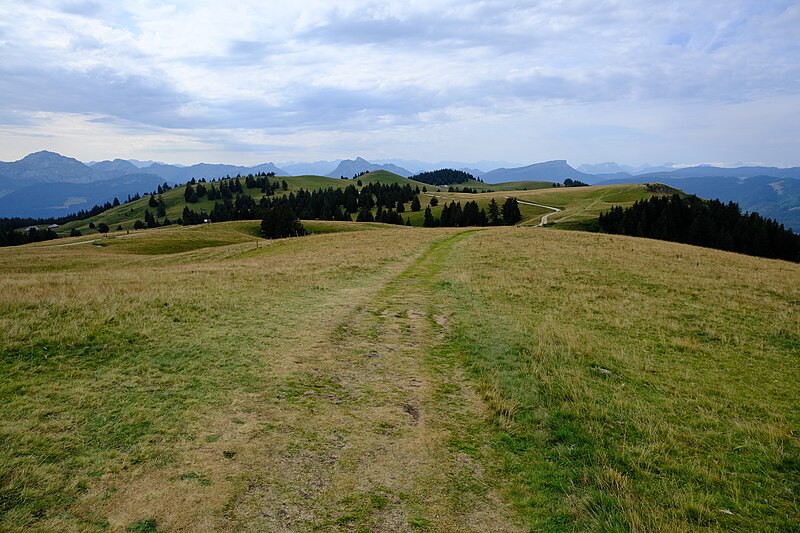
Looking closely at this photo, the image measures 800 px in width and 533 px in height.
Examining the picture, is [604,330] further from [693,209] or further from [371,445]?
[693,209]

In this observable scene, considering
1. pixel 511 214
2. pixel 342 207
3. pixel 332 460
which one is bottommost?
pixel 332 460

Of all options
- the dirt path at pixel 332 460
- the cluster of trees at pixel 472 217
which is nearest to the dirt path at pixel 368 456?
the dirt path at pixel 332 460

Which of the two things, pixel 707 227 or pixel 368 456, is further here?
pixel 707 227

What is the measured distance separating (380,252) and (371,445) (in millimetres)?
28494

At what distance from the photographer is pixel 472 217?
115 meters

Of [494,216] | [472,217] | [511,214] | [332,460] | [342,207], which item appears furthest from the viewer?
[342,207]

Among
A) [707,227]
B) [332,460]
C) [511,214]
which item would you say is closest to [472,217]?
[511,214]

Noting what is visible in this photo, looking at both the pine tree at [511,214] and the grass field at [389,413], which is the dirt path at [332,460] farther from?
the pine tree at [511,214]

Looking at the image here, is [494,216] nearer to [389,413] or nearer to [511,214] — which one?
[511,214]

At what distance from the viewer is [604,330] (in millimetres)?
14805

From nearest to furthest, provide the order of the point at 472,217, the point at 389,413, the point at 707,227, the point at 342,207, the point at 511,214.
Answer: the point at 389,413 < the point at 707,227 < the point at 472,217 < the point at 511,214 < the point at 342,207

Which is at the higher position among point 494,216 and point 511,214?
point 511,214

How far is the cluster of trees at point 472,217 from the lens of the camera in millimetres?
115375

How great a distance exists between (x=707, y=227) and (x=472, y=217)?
55019 millimetres
